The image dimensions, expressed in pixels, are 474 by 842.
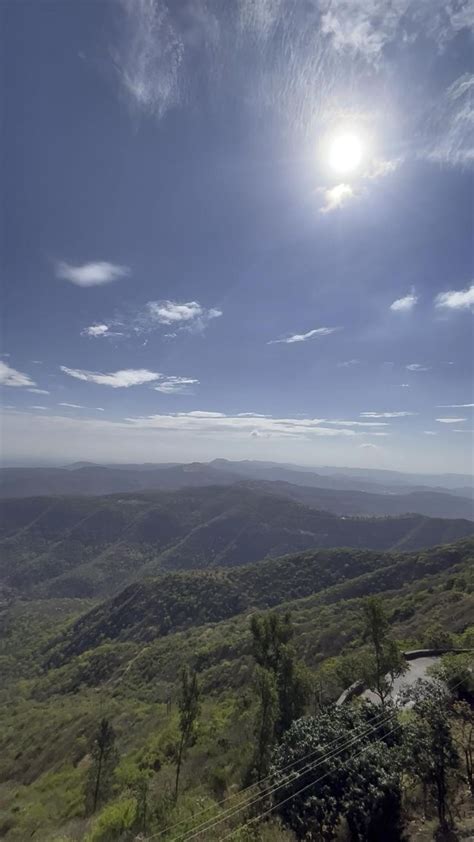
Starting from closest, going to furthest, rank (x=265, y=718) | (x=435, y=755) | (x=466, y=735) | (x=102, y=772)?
(x=435, y=755), (x=466, y=735), (x=265, y=718), (x=102, y=772)

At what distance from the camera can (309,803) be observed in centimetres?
1199

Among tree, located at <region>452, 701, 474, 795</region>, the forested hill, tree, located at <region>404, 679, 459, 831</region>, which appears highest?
tree, located at <region>404, 679, 459, 831</region>

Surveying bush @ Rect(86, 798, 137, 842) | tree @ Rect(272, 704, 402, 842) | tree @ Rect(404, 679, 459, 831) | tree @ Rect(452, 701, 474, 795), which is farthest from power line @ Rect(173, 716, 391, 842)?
bush @ Rect(86, 798, 137, 842)

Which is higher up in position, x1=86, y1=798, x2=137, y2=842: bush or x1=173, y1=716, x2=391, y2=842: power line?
x1=173, y1=716, x2=391, y2=842: power line

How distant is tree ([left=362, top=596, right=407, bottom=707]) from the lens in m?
21.4

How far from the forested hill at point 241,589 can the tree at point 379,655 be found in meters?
74.6

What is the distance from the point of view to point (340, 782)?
12.5 m

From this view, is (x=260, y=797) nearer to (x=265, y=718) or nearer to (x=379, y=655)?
(x=265, y=718)

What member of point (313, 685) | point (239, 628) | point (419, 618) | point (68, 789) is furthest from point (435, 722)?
point (239, 628)

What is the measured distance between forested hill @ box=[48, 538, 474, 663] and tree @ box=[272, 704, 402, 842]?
84.4 meters

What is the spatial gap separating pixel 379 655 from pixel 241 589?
106188 mm

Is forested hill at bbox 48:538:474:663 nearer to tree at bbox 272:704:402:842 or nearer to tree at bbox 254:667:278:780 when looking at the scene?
tree at bbox 254:667:278:780

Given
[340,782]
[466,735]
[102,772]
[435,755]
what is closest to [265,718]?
[340,782]

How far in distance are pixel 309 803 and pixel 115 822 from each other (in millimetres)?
10132
